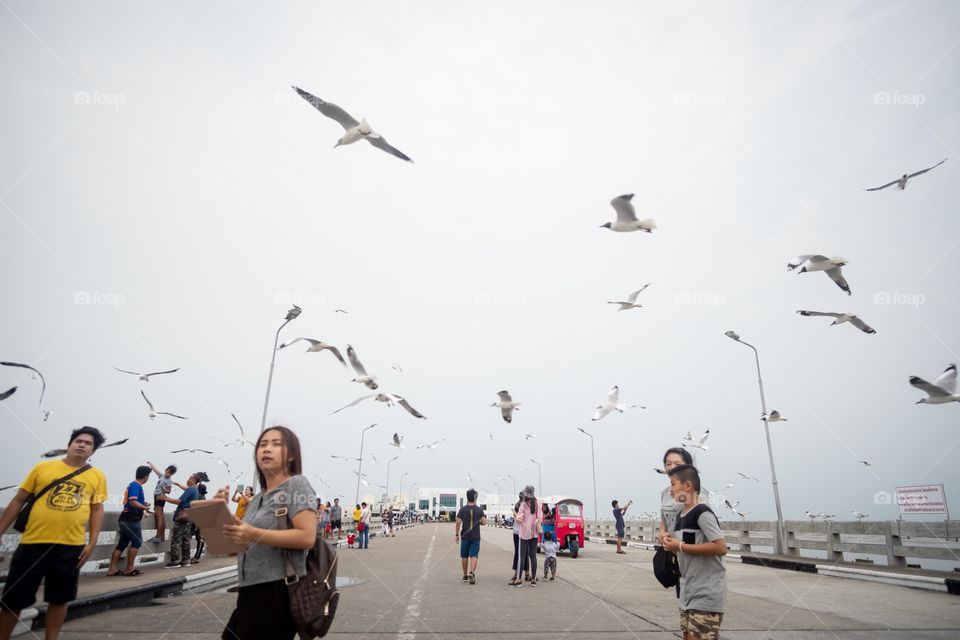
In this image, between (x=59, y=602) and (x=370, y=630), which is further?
(x=370, y=630)

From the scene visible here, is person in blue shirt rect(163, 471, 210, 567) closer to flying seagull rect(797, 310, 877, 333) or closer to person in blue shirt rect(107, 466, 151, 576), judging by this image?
person in blue shirt rect(107, 466, 151, 576)

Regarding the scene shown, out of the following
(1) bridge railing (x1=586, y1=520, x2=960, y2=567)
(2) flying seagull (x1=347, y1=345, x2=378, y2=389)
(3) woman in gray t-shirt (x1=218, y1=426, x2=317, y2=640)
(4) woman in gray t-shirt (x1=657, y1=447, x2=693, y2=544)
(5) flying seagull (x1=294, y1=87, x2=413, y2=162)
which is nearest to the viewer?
(3) woman in gray t-shirt (x1=218, y1=426, x2=317, y2=640)

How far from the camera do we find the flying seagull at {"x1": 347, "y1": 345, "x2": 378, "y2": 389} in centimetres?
1048

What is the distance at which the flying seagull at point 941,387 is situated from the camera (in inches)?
379

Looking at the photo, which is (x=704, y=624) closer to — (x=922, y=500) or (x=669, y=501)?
(x=669, y=501)

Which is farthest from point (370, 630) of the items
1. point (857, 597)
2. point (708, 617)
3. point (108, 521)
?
point (857, 597)

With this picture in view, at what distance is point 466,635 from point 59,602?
389 cm

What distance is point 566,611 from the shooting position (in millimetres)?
8062

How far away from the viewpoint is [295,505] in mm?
2943

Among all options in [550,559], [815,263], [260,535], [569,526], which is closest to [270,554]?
[260,535]

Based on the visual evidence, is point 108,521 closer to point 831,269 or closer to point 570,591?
point 570,591

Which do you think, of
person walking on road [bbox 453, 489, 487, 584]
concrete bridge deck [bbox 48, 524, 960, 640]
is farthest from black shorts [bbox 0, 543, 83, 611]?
person walking on road [bbox 453, 489, 487, 584]

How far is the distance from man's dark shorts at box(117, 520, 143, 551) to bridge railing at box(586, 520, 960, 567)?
14.4 metres

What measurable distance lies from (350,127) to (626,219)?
4.98 metres
